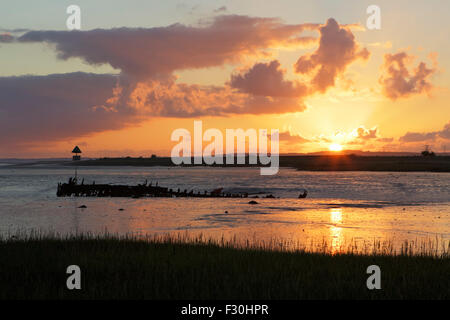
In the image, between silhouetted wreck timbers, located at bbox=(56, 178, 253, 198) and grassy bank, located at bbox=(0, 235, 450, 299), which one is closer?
grassy bank, located at bbox=(0, 235, 450, 299)

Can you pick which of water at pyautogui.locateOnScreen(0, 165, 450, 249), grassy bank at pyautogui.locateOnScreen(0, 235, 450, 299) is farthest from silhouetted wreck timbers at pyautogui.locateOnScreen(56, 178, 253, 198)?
grassy bank at pyautogui.locateOnScreen(0, 235, 450, 299)

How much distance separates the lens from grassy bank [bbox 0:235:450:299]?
12.1 metres

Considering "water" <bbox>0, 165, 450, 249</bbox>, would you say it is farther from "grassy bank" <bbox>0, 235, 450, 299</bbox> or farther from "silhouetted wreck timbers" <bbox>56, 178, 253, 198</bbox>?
"silhouetted wreck timbers" <bbox>56, 178, 253, 198</bbox>

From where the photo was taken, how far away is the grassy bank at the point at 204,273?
1215cm

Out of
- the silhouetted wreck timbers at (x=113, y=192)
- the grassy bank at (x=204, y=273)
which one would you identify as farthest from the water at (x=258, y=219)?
the silhouetted wreck timbers at (x=113, y=192)

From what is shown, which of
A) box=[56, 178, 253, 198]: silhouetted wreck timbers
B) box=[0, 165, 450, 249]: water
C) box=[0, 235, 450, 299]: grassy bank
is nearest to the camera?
box=[0, 235, 450, 299]: grassy bank

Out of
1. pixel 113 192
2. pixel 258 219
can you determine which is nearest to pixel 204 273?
pixel 258 219

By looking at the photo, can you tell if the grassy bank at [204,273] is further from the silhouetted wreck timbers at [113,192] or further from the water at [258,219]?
the silhouetted wreck timbers at [113,192]

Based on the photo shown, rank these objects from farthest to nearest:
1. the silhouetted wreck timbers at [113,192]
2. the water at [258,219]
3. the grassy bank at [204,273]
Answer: the silhouetted wreck timbers at [113,192], the water at [258,219], the grassy bank at [204,273]

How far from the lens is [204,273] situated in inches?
553

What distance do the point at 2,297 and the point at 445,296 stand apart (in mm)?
11507

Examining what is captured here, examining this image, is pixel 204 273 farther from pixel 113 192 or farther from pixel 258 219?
pixel 113 192

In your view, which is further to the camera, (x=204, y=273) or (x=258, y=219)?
(x=258, y=219)
